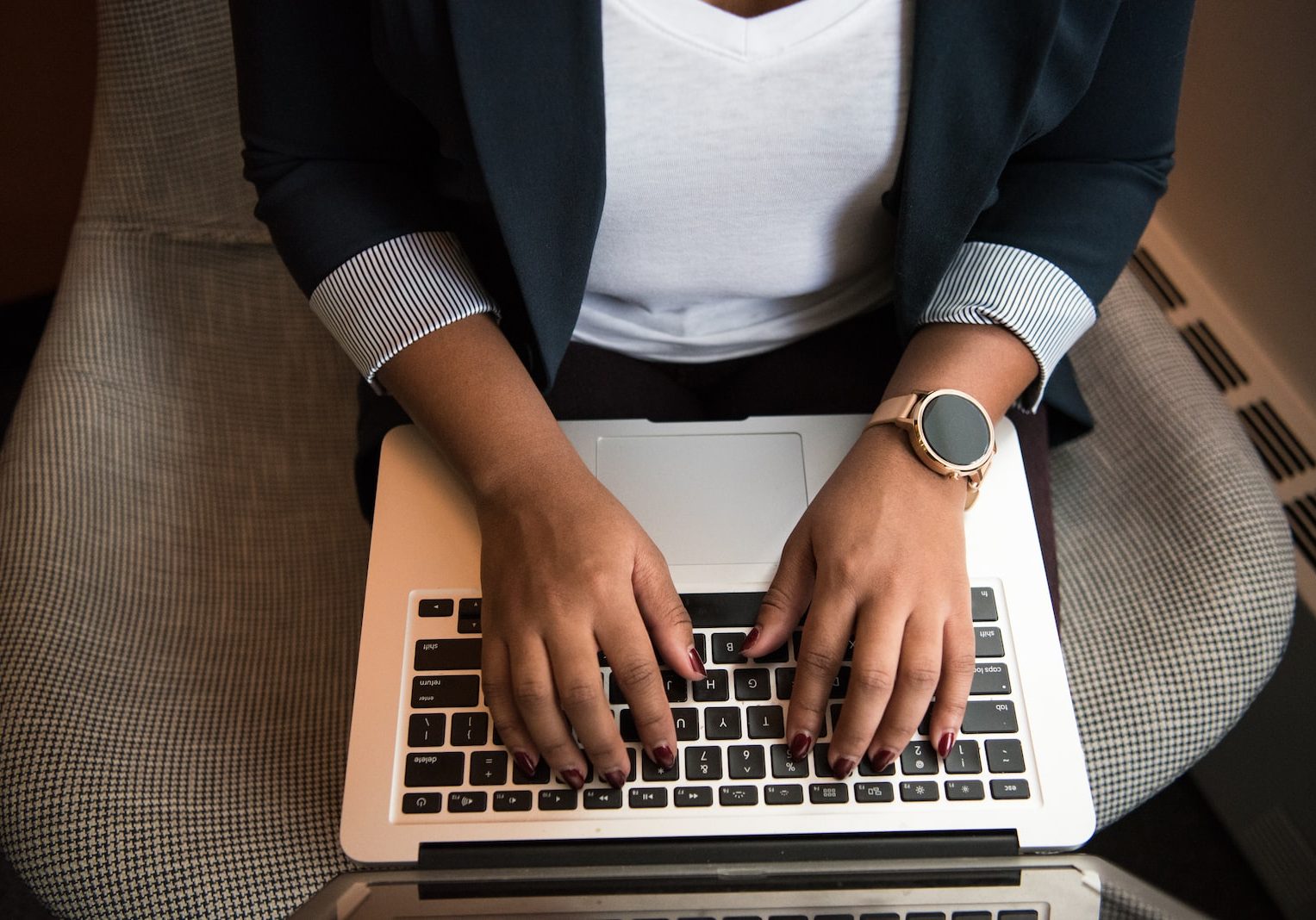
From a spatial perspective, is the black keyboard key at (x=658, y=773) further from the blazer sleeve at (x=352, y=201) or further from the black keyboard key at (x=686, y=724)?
the blazer sleeve at (x=352, y=201)

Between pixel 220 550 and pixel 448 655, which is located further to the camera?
pixel 220 550

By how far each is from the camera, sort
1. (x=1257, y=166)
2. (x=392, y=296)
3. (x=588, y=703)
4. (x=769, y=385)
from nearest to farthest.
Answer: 1. (x=588, y=703)
2. (x=392, y=296)
3. (x=769, y=385)
4. (x=1257, y=166)

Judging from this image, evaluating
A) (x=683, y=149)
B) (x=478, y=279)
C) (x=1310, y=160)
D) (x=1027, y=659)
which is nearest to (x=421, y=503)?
(x=478, y=279)

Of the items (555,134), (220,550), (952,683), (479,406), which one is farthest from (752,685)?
(220,550)

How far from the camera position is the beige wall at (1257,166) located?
987 mm

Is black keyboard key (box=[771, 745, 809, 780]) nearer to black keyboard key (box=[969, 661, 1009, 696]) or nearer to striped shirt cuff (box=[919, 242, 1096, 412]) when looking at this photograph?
black keyboard key (box=[969, 661, 1009, 696])

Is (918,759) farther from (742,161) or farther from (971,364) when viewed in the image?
(742,161)

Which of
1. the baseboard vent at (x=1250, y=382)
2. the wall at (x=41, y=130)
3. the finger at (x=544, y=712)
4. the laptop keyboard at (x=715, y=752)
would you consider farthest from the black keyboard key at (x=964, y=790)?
the wall at (x=41, y=130)

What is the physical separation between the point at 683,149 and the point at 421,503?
0.30 m

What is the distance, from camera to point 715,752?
59cm

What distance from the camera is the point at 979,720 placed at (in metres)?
0.60

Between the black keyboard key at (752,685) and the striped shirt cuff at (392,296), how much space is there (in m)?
0.31

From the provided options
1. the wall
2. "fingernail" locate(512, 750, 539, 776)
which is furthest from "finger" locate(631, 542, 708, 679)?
the wall

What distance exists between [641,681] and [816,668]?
104mm
